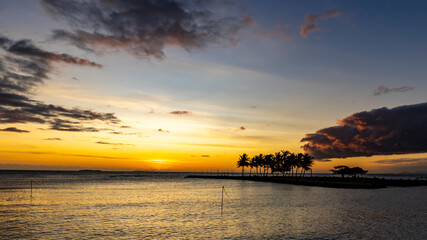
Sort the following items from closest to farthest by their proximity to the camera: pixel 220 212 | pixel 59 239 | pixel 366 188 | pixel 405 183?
pixel 59 239
pixel 220 212
pixel 366 188
pixel 405 183

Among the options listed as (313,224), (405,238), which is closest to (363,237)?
(405,238)

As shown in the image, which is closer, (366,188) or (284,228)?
(284,228)

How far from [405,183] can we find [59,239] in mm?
148235

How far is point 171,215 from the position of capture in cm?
4981

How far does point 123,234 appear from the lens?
35.7 meters

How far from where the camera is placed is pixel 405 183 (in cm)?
13900

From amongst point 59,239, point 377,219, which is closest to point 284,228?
point 377,219

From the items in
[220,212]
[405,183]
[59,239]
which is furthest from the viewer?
[405,183]

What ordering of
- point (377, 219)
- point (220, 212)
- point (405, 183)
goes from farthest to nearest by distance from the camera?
point (405, 183) < point (220, 212) < point (377, 219)

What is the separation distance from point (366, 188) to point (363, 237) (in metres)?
87.8

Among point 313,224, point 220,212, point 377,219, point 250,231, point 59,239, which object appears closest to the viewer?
point 59,239

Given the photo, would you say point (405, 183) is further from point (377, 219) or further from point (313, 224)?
point (313, 224)

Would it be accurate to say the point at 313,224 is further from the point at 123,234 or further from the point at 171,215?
the point at 123,234

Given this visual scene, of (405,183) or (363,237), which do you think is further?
(405,183)
